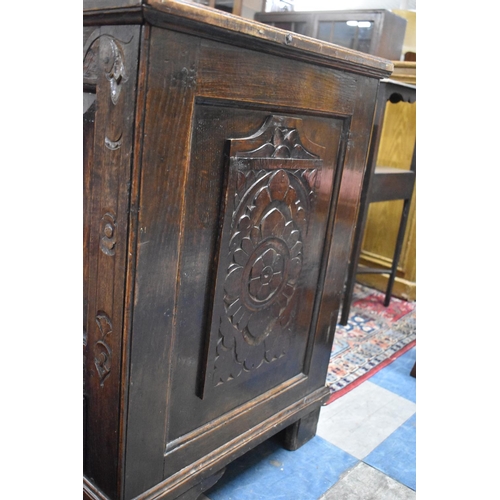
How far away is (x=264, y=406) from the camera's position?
4.21ft

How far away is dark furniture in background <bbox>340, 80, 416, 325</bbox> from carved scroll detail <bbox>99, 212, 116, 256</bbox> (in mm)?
1400

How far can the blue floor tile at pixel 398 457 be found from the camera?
138 centimetres

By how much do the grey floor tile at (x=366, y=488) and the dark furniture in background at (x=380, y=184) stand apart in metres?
0.97

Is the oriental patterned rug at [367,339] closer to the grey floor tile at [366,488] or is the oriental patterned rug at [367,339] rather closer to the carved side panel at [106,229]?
the grey floor tile at [366,488]

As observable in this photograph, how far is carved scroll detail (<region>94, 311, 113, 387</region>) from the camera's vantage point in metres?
0.91

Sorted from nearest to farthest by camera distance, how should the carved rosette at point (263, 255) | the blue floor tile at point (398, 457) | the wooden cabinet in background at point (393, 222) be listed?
the carved rosette at point (263, 255) < the blue floor tile at point (398, 457) < the wooden cabinet in background at point (393, 222)

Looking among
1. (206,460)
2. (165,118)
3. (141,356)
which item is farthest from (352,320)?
(165,118)

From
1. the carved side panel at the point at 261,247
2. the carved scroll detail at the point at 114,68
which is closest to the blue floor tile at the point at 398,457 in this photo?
the carved side panel at the point at 261,247

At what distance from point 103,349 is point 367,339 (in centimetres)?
149

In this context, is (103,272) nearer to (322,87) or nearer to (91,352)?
(91,352)

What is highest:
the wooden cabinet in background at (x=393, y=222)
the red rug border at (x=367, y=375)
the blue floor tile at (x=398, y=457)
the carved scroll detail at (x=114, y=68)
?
the carved scroll detail at (x=114, y=68)

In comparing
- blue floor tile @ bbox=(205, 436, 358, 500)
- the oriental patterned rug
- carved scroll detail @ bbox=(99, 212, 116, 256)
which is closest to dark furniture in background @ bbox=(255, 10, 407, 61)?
the oriental patterned rug

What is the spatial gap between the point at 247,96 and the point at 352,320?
1.63 m

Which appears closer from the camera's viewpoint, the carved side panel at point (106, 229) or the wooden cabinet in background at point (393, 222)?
the carved side panel at point (106, 229)
